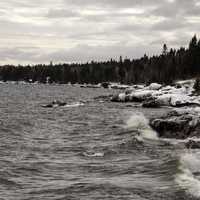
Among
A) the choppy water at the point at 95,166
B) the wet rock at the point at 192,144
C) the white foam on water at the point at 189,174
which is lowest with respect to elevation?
the choppy water at the point at 95,166

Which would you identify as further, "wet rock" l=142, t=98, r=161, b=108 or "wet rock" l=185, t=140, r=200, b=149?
"wet rock" l=142, t=98, r=161, b=108

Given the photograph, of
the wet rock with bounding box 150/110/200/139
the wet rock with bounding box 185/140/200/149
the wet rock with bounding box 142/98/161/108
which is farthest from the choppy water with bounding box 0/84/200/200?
the wet rock with bounding box 142/98/161/108

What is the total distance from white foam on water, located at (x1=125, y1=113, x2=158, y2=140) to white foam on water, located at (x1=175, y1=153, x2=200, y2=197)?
913 centimetres

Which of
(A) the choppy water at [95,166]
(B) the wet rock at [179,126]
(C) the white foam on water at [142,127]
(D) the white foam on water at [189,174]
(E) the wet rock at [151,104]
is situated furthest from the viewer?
(E) the wet rock at [151,104]

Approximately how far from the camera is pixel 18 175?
20.6 metres

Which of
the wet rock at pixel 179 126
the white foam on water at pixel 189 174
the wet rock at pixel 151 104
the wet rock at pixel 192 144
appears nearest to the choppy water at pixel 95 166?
the white foam on water at pixel 189 174

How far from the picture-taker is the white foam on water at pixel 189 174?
1725cm

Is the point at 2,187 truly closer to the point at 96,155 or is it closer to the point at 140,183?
the point at 140,183

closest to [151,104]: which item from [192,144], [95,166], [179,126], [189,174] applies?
[179,126]

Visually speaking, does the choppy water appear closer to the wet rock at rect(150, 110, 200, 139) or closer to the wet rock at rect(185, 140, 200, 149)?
the wet rock at rect(185, 140, 200, 149)

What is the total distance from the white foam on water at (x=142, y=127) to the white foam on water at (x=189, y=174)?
9.13 metres

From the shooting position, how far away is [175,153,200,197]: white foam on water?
17.2 m

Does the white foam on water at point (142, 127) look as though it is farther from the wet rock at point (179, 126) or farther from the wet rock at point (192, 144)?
the wet rock at point (192, 144)

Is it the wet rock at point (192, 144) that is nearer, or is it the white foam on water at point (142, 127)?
the wet rock at point (192, 144)
